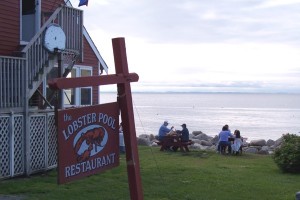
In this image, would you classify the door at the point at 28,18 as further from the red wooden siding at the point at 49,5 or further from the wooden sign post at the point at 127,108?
the wooden sign post at the point at 127,108

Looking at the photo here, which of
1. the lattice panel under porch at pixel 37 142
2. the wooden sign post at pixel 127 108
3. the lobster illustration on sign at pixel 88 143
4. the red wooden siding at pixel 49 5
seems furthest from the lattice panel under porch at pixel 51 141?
the lobster illustration on sign at pixel 88 143

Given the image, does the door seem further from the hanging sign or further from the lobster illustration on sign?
the lobster illustration on sign

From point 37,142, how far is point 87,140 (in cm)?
822

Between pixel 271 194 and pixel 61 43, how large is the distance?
7452 mm

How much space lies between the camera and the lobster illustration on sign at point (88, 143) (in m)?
5.87

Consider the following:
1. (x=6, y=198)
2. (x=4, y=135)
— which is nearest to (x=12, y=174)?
(x=4, y=135)

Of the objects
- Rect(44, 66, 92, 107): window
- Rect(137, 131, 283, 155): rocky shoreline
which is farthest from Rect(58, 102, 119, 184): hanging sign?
Rect(137, 131, 283, 155): rocky shoreline

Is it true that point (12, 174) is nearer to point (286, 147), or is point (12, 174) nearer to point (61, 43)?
point (61, 43)

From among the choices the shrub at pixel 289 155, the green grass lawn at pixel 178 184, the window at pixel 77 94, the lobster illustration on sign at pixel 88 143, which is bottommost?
the green grass lawn at pixel 178 184

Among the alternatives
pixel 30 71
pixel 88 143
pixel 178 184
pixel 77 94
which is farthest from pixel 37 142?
pixel 88 143

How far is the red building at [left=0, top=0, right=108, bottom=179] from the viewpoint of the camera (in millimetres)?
12812

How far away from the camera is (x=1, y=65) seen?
1264 centimetres

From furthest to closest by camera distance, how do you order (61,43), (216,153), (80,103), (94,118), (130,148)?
(216,153) → (80,103) → (61,43) → (130,148) → (94,118)

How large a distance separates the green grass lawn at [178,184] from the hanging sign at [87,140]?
4368 mm
